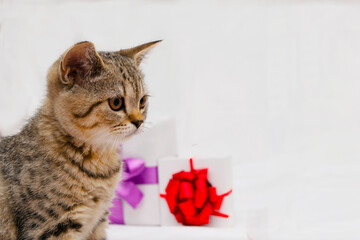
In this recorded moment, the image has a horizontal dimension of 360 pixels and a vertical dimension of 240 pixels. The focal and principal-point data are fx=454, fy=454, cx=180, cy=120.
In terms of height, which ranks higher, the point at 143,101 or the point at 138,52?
the point at 138,52

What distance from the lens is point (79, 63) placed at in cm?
88

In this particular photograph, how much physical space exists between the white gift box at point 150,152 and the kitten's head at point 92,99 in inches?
17.1

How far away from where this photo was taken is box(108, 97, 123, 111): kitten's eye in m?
0.89

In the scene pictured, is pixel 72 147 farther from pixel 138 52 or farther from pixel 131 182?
pixel 131 182

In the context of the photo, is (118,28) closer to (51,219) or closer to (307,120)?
(307,120)

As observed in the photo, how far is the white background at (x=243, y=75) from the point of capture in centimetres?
149

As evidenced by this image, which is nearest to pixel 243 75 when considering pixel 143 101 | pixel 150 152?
pixel 150 152

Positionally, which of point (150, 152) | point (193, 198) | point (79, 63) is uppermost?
point (79, 63)

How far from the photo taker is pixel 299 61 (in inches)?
59.6

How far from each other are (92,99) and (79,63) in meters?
0.07

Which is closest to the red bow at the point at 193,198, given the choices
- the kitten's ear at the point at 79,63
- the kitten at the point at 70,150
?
the kitten at the point at 70,150

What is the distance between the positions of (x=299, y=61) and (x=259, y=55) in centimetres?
13

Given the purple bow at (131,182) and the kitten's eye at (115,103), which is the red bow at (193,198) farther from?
the kitten's eye at (115,103)

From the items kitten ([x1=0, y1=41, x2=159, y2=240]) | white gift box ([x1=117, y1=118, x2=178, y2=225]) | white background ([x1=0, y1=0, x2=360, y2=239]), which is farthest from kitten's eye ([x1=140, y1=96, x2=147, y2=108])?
white background ([x1=0, y1=0, x2=360, y2=239])
